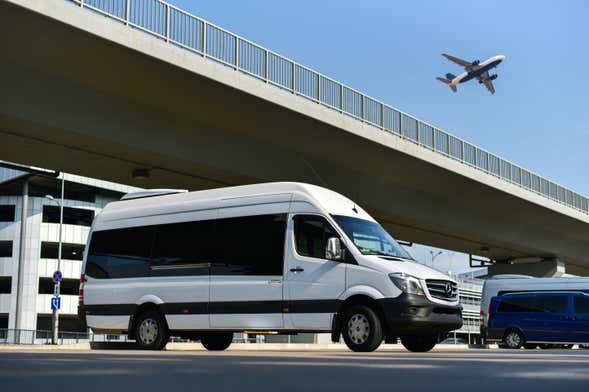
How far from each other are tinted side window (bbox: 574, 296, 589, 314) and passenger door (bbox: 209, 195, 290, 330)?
14897mm

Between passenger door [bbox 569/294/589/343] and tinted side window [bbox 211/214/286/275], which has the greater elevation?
tinted side window [bbox 211/214/286/275]

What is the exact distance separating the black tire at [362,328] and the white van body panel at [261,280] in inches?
9.5

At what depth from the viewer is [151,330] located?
15367 millimetres

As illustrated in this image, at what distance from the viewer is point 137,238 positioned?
52.4 feet

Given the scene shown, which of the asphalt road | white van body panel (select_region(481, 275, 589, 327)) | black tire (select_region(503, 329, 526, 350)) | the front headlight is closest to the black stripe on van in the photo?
the front headlight

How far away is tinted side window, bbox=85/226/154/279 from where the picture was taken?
15773mm

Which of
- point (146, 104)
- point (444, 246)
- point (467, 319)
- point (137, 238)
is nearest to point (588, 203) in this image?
Answer: point (444, 246)

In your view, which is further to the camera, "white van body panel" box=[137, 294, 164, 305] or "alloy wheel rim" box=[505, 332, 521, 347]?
"alloy wheel rim" box=[505, 332, 521, 347]

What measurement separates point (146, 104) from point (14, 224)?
166 ft

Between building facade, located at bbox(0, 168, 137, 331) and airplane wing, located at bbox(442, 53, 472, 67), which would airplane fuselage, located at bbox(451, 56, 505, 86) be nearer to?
airplane wing, located at bbox(442, 53, 472, 67)

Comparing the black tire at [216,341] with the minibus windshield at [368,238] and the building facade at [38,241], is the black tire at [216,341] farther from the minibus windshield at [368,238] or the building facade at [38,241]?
the building facade at [38,241]

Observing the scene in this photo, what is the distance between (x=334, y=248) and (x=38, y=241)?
59.1 m

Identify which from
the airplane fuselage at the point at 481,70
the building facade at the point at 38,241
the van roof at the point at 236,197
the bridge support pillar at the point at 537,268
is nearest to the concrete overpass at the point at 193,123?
the van roof at the point at 236,197

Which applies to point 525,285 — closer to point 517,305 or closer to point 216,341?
point 517,305
